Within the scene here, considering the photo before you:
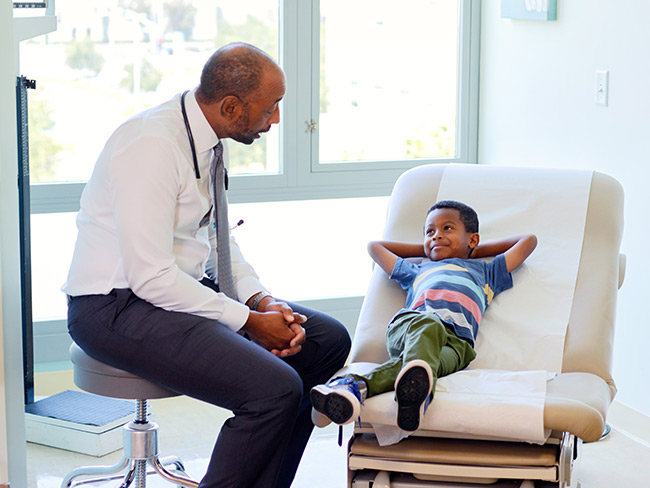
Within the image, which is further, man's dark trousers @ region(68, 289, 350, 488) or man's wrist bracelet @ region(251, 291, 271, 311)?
man's wrist bracelet @ region(251, 291, 271, 311)

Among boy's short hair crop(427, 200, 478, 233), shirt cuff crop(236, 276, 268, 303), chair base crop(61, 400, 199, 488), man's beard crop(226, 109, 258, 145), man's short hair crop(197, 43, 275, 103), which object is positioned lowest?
chair base crop(61, 400, 199, 488)

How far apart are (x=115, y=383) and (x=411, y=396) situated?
0.62 meters

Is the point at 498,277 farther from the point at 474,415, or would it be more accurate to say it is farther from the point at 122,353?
the point at 122,353

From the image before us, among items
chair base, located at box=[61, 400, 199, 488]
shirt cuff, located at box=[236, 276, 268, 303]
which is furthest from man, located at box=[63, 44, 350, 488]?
chair base, located at box=[61, 400, 199, 488]

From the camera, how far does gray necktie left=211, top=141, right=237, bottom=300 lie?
2033 mm

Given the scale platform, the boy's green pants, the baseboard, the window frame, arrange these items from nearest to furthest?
1. the boy's green pants
2. the scale platform
3. the baseboard
4. the window frame

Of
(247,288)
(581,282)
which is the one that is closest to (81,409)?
(247,288)

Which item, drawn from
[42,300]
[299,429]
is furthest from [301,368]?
[42,300]

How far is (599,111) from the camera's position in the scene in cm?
293

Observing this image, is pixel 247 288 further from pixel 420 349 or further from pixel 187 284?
pixel 420 349

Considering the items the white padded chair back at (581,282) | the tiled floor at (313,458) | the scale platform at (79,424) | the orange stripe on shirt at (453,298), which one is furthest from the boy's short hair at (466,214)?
the scale platform at (79,424)

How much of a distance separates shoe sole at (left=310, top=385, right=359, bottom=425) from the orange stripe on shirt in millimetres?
469

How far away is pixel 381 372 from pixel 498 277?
0.53 m

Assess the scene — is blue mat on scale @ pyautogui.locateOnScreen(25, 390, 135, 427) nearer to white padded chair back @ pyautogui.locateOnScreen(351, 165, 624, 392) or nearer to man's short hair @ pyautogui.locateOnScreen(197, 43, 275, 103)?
white padded chair back @ pyautogui.locateOnScreen(351, 165, 624, 392)
